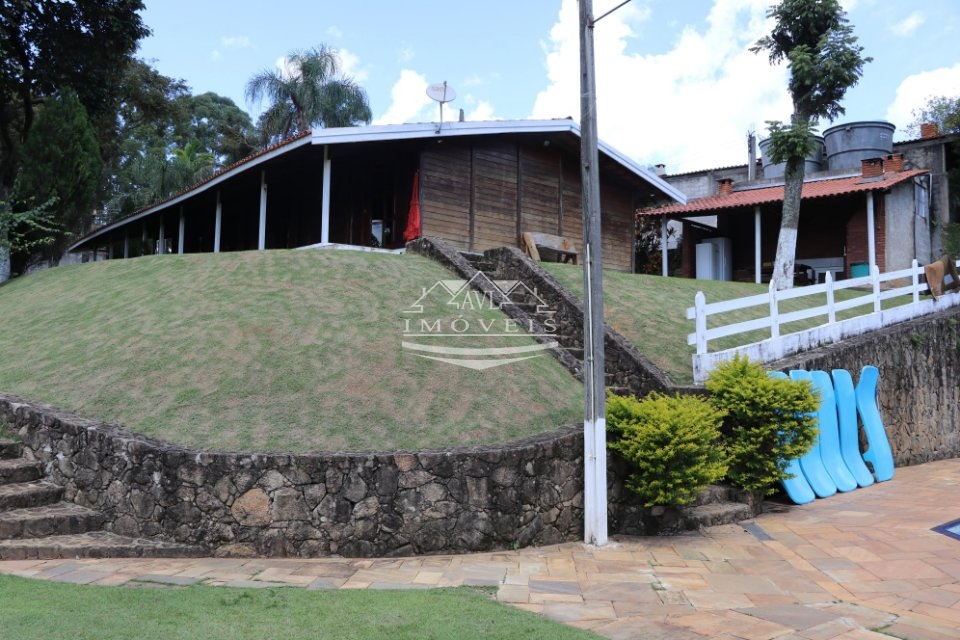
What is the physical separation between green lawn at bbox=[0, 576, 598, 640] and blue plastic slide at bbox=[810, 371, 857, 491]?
18.4 feet

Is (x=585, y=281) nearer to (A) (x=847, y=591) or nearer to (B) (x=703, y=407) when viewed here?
(B) (x=703, y=407)

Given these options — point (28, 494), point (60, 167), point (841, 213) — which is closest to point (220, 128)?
point (60, 167)

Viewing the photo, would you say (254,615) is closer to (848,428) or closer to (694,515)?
(694,515)

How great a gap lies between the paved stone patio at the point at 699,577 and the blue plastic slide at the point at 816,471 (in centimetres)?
121

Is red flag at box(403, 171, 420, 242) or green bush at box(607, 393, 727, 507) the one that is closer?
green bush at box(607, 393, 727, 507)

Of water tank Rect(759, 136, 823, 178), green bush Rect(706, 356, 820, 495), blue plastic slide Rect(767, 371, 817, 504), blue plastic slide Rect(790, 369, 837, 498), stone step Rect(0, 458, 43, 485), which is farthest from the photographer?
water tank Rect(759, 136, 823, 178)

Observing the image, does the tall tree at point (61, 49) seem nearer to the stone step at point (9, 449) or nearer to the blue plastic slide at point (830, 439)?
the stone step at point (9, 449)

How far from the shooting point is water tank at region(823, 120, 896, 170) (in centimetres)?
2216

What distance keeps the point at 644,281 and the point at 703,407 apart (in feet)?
21.4

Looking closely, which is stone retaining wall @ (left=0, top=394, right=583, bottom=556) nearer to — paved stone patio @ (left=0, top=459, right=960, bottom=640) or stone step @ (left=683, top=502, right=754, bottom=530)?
paved stone patio @ (left=0, top=459, right=960, bottom=640)

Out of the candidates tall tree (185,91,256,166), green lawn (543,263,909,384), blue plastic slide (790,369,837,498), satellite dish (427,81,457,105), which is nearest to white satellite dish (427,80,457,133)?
satellite dish (427,81,457,105)

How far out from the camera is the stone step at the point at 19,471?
605 cm

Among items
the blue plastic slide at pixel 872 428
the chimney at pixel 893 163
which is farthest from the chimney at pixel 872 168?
the blue plastic slide at pixel 872 428

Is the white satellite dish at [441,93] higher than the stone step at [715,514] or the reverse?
higher
